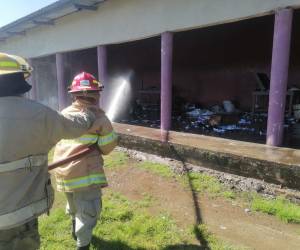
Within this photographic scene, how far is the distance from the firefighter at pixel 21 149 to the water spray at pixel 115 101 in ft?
22.3

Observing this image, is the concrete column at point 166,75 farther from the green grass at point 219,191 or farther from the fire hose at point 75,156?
the fire hose at point 75,156

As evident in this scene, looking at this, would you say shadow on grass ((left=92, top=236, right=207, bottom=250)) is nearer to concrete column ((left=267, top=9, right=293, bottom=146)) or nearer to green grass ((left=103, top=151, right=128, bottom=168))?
green grass ((left=103, top=151, right=128, bottom=168))

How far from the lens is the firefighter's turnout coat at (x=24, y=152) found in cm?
179

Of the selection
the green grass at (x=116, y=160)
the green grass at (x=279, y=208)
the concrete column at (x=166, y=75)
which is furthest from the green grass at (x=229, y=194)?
the concrete column at (x=166, y=75)

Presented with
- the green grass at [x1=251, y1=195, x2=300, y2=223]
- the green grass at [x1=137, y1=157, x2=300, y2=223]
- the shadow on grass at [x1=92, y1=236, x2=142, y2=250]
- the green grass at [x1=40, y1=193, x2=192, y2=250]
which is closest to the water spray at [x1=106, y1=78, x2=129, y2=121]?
the green grass at [x1=137, y1=157, x2=300, y2=223]

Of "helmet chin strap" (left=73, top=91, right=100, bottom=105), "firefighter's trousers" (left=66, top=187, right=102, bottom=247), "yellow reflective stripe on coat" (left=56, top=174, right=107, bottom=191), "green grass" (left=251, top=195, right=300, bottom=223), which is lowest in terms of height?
"green grass" (left=251, top=195, right=300, bottom=223)

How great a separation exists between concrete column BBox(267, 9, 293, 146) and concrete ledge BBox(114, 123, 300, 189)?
0.30 m

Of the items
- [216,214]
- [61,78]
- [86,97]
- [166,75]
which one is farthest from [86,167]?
[61,78]

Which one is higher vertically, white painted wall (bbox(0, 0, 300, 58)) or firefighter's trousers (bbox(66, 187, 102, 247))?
white painted wall (bbox(0, 0, 300, 58))

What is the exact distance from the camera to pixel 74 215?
301cm

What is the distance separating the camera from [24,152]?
1852mm

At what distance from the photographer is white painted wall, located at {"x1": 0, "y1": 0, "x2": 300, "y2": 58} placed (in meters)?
5.00

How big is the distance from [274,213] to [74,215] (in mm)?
2298

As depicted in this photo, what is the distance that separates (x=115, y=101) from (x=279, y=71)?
727cm
